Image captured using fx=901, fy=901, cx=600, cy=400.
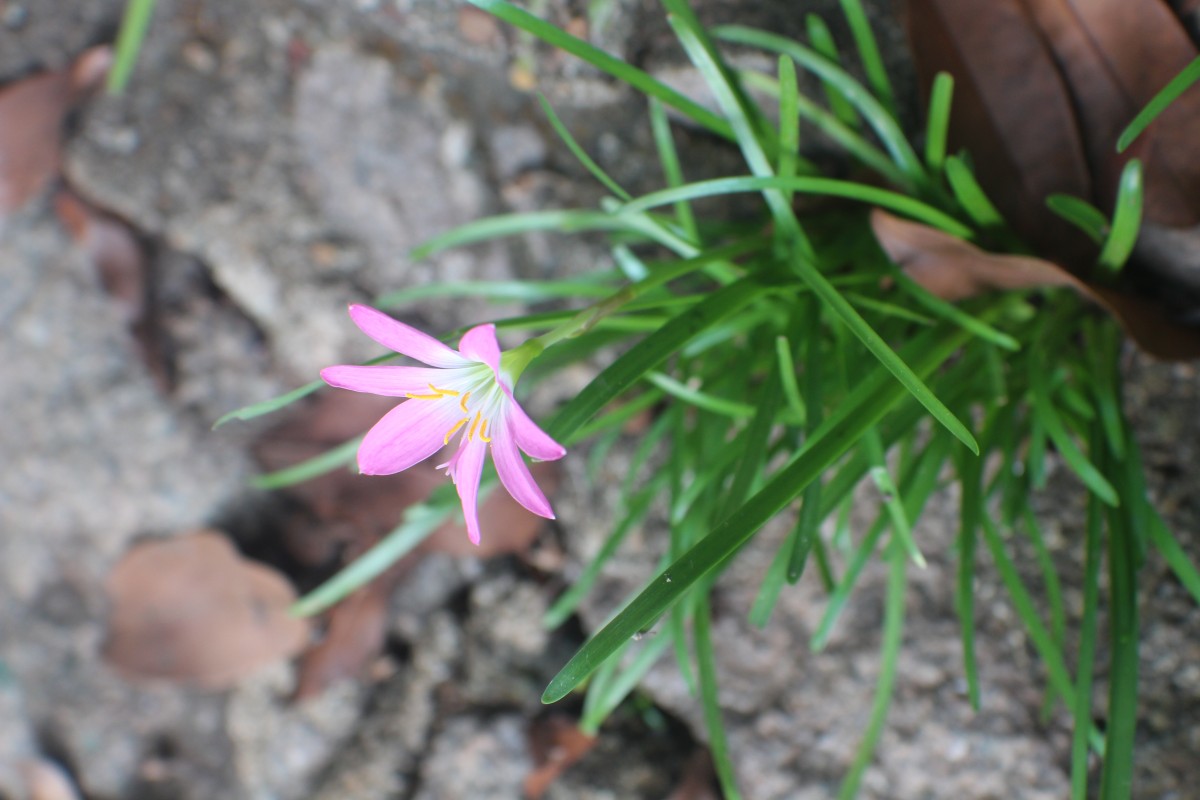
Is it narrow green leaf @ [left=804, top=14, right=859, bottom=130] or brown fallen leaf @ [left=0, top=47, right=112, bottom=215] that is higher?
narrow green leaf @ [left=804, top=14, right=859, bottom=130]

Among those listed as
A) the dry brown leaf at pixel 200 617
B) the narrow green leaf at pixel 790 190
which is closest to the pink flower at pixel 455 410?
the narrow green leaf at pixel 790 190

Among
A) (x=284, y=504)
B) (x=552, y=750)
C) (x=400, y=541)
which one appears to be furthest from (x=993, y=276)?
(x=284, y=504)

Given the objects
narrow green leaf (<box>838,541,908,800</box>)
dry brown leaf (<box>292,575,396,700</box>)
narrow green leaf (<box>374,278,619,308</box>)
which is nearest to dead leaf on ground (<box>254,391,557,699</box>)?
dry brown leaf (<box>292,575,396,700</box>)

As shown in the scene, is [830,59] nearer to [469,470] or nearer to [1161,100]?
[1161,100]

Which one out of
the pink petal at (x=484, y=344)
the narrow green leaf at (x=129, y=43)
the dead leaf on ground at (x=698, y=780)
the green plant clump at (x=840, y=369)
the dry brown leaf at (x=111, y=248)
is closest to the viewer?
the pink petal at (x=484, y=344)

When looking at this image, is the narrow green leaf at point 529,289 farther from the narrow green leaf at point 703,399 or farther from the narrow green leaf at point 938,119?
Result: the narrow green leaf at point 938,119

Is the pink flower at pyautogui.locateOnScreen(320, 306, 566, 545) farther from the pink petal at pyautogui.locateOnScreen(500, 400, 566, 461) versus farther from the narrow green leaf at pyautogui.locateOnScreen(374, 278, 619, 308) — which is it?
the narrow green leaf at pyautogui.locateOnScreen(374, 278, 619, 308)

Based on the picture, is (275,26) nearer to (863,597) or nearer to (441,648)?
(441,648)

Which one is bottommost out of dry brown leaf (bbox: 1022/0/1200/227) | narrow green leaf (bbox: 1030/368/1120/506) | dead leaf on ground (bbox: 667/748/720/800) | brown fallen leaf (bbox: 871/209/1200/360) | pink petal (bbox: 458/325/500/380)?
dead leaf on ground (bbox: 667/748/720/800)
